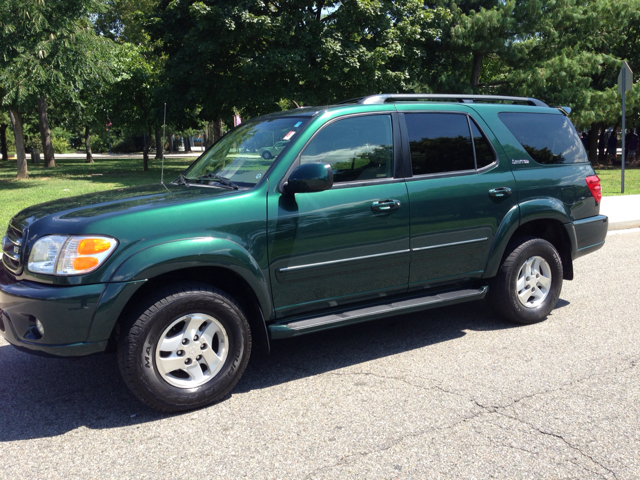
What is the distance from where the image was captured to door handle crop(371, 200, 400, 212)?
4.04 m

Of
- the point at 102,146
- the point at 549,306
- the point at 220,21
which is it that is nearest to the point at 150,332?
the point at 549,306

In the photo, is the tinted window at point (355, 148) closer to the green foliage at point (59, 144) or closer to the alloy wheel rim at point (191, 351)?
the alloy wheel rim at point (191, 351)

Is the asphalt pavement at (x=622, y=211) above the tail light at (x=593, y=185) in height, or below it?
below

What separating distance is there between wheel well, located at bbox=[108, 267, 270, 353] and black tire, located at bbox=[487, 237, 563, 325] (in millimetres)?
2191

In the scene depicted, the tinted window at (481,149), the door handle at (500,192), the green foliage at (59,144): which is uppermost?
the green foliage at (59,144)

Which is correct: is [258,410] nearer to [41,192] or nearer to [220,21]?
[41,192]

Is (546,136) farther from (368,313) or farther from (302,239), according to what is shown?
(302,239)

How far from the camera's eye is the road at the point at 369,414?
114 inches

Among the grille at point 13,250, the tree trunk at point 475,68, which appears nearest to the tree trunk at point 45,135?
the tree trunk at point 475,68

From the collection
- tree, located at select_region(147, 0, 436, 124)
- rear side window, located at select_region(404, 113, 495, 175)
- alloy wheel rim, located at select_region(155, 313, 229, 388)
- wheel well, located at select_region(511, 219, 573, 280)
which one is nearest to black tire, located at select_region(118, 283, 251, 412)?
alloy wheel rim, located at select_region(155, 313, 229, 388)

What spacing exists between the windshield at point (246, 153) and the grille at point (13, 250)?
4.18 feet

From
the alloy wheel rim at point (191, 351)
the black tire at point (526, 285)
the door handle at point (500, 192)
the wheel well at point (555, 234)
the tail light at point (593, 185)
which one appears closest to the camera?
the alloy wheel rim at point (191, 351)

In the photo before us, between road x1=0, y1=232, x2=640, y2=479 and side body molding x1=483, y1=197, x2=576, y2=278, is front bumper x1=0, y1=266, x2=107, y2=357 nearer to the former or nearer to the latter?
road x1=0, y1=232, x2=640, y2=479

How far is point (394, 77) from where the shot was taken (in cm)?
2103
